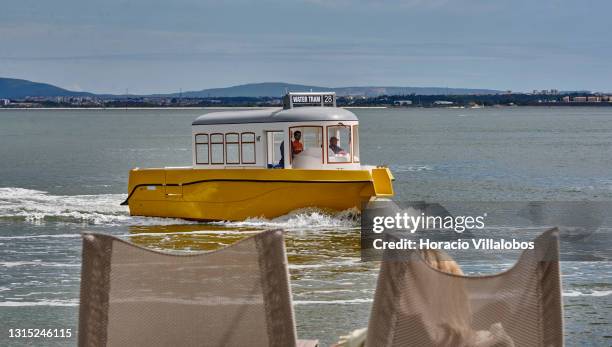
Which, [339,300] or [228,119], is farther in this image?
[228,119]

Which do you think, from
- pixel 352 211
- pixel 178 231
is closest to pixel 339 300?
pixel 352 211

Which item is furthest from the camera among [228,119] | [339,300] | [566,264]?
[228,119]

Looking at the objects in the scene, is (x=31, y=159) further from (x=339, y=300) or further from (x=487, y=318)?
(x=487, y=318)

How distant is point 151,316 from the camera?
17.1 feet

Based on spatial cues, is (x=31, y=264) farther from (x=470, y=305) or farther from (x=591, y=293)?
(x=470, y=305)

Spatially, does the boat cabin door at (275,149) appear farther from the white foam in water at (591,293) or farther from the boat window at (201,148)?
the white foam in water at (591,293)

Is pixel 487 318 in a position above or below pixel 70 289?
above

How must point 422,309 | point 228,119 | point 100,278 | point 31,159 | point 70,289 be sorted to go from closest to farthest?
point 422,309 → point 100,278 → point 70,289 → point 228,119 → point 31,159

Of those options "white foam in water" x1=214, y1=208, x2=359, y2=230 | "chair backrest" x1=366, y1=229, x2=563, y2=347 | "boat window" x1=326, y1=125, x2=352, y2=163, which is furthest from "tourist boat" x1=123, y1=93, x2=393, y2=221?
"chair backrest" x1=366, y1=229, x2=563, y2=347

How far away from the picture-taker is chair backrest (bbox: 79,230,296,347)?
197 inches

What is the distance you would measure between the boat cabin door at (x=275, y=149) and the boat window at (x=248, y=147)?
31 centimetres

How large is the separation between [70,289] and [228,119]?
335 inches

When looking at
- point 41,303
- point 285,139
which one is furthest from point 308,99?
point 41,303

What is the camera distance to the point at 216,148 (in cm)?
2339
